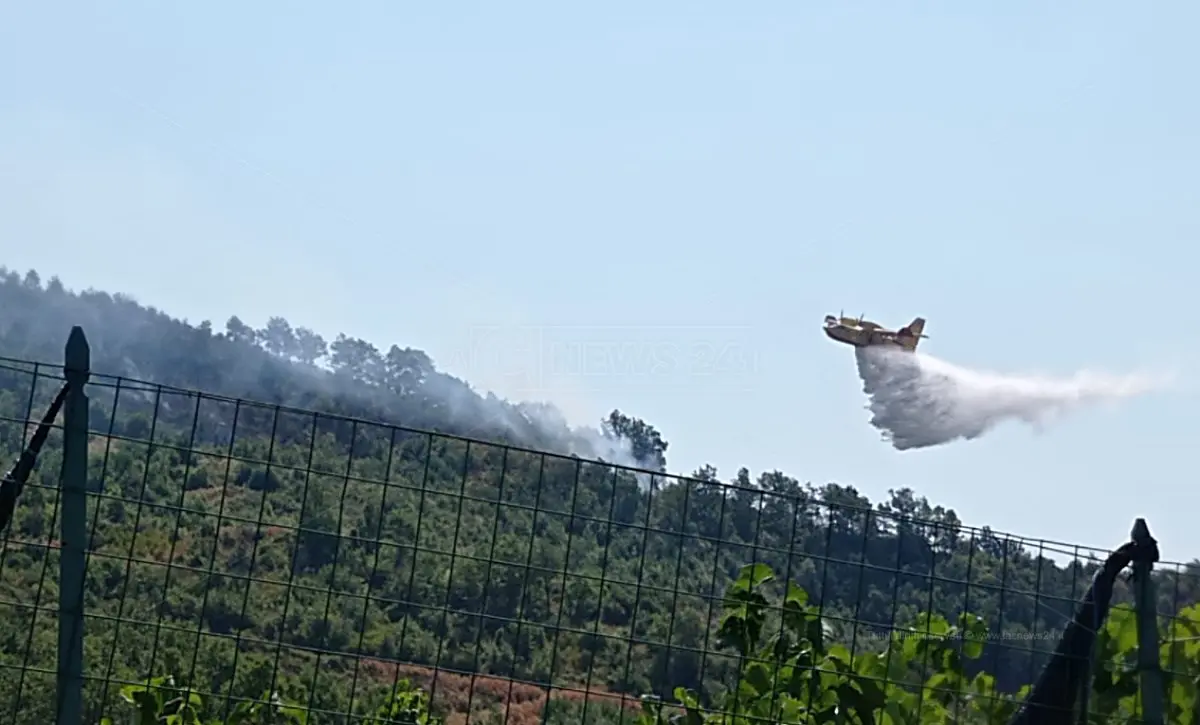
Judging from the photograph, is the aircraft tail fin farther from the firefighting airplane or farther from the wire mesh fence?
the wire mesh fence

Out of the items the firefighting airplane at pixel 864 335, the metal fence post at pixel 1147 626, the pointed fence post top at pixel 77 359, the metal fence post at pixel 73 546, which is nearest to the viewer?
the metal fence post at pixel 73 546

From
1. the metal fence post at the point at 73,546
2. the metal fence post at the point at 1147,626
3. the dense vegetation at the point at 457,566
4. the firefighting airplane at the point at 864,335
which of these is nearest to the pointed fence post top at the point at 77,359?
the metal fence post at the point at 73,546

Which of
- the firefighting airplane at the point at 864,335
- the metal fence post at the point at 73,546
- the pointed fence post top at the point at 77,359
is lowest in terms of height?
the metal fence post at the point at 73,546

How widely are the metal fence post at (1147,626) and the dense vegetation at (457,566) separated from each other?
20 cm

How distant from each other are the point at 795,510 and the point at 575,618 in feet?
5.14

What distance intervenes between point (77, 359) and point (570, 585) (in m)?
2.32

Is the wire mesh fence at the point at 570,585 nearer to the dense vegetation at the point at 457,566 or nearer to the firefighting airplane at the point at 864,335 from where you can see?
the dense vegetation at the point at 457,566

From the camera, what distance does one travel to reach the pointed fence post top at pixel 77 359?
5.00m

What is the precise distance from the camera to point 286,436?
765 cm

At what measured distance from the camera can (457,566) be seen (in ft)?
19.9

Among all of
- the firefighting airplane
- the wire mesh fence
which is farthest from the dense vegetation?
the firefighting airplane

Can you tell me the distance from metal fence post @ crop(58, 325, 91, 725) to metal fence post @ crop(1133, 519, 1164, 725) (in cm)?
375

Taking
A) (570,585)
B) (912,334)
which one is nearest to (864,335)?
(912,334)

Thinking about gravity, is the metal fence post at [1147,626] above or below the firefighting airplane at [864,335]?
below
